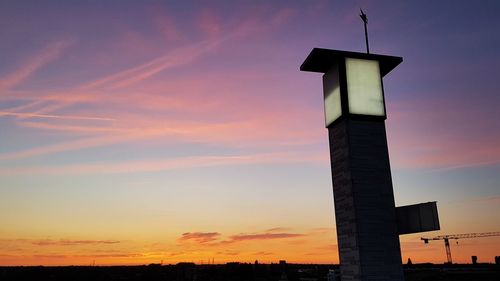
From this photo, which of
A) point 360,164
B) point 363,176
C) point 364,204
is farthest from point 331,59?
point 364,204

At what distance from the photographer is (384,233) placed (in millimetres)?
23484

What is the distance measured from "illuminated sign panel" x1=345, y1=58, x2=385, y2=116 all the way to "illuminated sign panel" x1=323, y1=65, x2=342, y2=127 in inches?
27.7

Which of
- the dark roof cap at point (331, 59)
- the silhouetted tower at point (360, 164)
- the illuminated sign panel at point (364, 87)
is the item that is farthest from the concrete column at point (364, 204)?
the dark roof cap at point (331, 59)

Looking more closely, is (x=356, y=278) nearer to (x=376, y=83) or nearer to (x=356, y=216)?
(x=356, y=216)

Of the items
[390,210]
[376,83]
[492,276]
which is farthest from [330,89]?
[492,276]

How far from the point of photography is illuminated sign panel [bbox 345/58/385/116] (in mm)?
25641

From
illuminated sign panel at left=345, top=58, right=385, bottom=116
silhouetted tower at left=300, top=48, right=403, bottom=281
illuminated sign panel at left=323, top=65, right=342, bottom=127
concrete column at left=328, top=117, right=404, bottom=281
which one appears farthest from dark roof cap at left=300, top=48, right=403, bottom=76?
concrete column at left=328, top=117, right=404, bottom=281

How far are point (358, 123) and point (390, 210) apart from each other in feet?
17.6

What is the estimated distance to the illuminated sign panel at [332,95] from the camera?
2605 centimetres

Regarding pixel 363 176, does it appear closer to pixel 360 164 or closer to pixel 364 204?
pixel 360 164

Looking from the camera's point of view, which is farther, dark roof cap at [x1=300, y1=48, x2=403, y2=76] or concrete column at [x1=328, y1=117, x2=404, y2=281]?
dark roof cap at [x1=300, y1=48, x2=403, y2=76]

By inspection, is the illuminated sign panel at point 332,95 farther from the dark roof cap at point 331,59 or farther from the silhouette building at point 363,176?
the dark roof cap at point 331,59

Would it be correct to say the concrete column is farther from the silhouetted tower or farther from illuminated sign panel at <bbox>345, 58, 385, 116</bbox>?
illuminated sign panel at <bbox>345, 58, 385, 116</bbox>

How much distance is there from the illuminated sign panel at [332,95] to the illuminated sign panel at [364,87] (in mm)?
703
